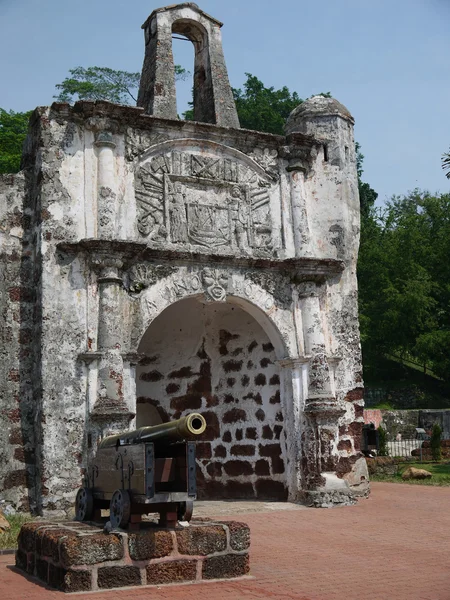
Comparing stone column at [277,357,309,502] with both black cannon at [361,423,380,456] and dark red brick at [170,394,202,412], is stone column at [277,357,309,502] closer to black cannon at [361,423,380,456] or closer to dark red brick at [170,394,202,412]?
dark red brick at [170,394,202,412]

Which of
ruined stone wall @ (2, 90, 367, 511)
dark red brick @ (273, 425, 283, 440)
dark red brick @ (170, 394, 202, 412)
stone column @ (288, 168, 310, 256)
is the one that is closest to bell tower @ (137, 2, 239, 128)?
ruined stone wall @ (2, 90, 367, 511)

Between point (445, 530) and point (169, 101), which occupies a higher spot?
point (169, 101)

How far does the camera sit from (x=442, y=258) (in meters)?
37.8

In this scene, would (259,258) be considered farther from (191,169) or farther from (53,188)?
(53,188)

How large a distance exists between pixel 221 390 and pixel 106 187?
14.5ft

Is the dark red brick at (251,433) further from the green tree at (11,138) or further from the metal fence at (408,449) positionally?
the green tree at (11,138)

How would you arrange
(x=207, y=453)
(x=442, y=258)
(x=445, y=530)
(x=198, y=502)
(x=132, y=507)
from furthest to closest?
1. (x=442, y=258)
2. (x=207, y=453)
3. (x=198, y=502)
4. (x=445, y=530)
5. (x=132, y=507)

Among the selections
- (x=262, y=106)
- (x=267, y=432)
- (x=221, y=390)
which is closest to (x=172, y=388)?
(x=221, y=390)

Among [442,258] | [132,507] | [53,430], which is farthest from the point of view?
[442,258]

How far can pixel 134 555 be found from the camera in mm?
6348

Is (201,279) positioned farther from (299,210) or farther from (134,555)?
(134,555)

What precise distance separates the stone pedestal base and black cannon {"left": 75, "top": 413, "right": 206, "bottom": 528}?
177 mm

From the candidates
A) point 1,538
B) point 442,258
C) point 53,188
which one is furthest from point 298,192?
point 442,258

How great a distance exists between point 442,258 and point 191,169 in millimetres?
28310
